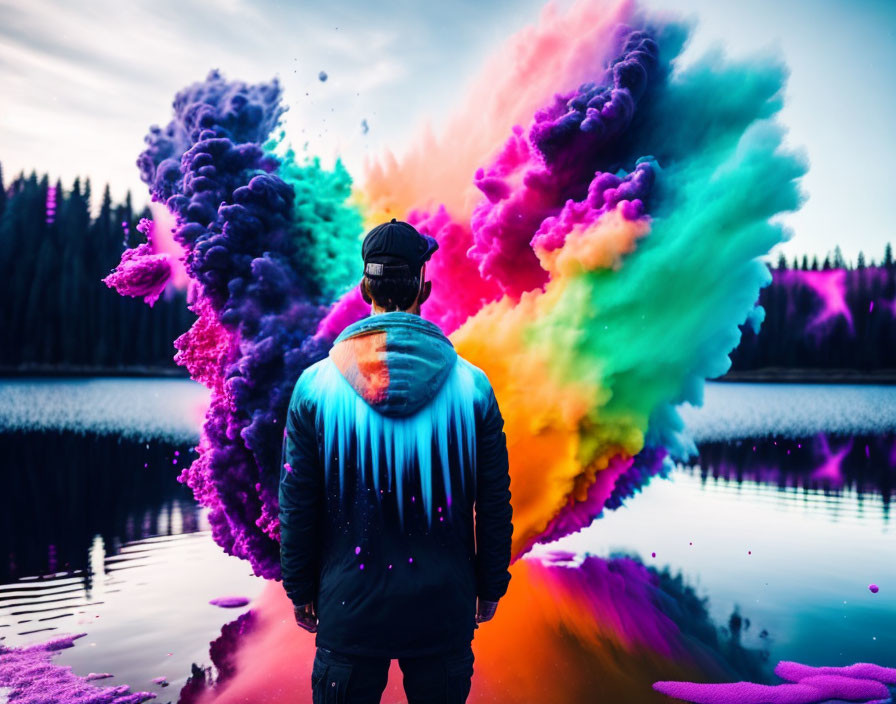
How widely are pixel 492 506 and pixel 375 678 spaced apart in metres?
0.61

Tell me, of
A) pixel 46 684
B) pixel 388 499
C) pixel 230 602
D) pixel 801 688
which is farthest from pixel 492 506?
pixel 230 602

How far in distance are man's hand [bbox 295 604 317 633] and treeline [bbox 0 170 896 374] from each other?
34.6m

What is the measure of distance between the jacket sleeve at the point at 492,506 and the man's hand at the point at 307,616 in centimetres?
54

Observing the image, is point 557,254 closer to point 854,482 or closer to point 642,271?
point 642,271

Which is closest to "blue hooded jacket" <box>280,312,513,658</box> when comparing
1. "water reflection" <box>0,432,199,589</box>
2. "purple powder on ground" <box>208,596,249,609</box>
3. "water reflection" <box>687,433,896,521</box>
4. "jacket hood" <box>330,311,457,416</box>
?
"jacket hood" <box>330,311,457,416</box>

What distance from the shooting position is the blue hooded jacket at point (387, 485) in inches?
78.1

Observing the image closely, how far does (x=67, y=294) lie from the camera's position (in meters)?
33.3

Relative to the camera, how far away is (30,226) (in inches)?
1312

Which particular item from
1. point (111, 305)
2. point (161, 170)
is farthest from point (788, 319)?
point (161, 170)

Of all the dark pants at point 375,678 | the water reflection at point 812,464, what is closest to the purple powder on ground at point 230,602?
the dark pants at point 375,678

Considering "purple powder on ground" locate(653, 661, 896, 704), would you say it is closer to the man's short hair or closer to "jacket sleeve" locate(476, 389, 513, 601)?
"jacket sleeve" locate(476, 389, 513, 601)

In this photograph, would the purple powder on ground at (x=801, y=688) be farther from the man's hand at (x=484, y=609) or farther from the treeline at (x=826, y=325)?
the treeline at (x=826, y=325)

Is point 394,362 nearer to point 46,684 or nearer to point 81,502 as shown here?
point 46,684

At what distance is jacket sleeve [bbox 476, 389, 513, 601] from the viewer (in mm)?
2104
